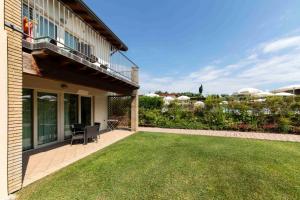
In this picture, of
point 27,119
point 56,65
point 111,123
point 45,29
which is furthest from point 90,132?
point 45,29

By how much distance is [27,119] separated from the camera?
610 centimetres

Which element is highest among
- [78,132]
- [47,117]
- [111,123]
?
[47,117]

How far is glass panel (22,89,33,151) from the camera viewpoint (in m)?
6.01

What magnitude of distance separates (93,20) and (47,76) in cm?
634

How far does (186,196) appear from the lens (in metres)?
3.34

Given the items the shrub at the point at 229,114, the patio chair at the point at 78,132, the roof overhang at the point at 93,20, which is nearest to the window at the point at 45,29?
the roof overhang at the point at 93,20

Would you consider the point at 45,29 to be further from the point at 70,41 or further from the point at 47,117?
the point at 47,117

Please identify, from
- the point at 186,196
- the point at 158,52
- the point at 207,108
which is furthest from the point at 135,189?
the point at 158,52

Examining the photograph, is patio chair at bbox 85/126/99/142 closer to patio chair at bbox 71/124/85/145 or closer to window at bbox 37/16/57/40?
patio chair at bbox 71/124/85/145

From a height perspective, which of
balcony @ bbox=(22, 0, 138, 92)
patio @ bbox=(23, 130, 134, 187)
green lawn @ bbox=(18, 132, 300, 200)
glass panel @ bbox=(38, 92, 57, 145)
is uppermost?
balcony @ bbox=(22, 0, 138, 92)

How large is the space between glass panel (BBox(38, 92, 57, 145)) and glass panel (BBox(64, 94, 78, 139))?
27.9 inches

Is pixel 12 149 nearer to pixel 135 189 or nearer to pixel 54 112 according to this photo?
pixel 135 189

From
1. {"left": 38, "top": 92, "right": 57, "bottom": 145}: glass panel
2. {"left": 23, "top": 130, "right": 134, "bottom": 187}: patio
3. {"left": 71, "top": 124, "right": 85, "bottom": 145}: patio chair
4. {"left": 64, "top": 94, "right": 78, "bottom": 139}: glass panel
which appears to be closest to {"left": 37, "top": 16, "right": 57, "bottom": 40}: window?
{"left": 38, "top": 92, "right": 57, "bottom": 145}: glass panel

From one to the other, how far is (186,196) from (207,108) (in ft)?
33.7
